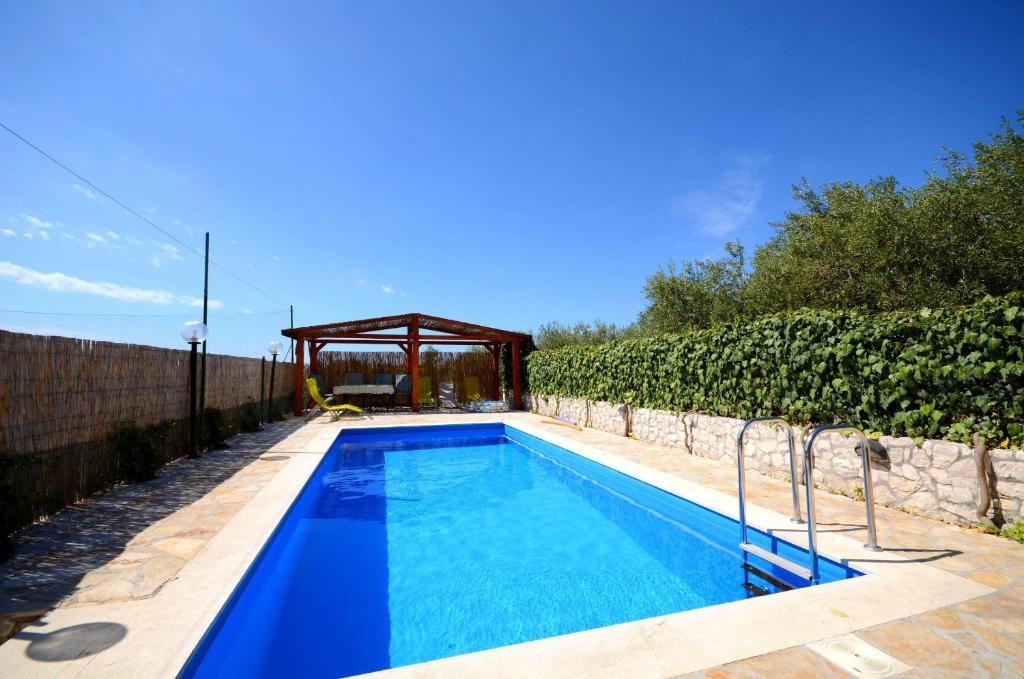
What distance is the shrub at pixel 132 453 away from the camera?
552 cm

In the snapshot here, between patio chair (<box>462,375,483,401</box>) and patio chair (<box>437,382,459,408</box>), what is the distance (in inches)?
28.3

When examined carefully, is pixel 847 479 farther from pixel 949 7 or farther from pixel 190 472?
pixel 949 7

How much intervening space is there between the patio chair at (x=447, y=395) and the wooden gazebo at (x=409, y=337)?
1594mm

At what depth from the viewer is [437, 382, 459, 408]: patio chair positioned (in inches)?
679

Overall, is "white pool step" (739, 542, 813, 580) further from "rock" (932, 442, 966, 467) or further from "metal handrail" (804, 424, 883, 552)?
"rock" (932, 442, 966, 467)

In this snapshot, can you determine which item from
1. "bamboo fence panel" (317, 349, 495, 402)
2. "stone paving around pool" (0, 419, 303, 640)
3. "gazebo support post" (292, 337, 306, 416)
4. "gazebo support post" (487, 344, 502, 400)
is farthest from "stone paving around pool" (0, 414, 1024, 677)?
"gazebo support post" (487, 344, 502, 400)

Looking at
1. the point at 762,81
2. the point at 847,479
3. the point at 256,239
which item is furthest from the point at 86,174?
the point at 762,81

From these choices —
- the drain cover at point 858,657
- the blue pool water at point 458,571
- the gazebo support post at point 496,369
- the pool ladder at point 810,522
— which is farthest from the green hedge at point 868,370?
the gazebo support post at point 496,369

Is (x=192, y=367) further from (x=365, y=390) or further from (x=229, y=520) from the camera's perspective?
(x=365, y=390)

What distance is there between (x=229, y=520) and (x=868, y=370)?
619 centimetres

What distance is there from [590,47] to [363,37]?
5238 millimetres

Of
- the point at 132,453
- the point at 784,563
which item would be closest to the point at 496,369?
the point at 132,453

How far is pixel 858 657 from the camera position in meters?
2.10

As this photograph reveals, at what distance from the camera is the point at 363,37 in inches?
386
